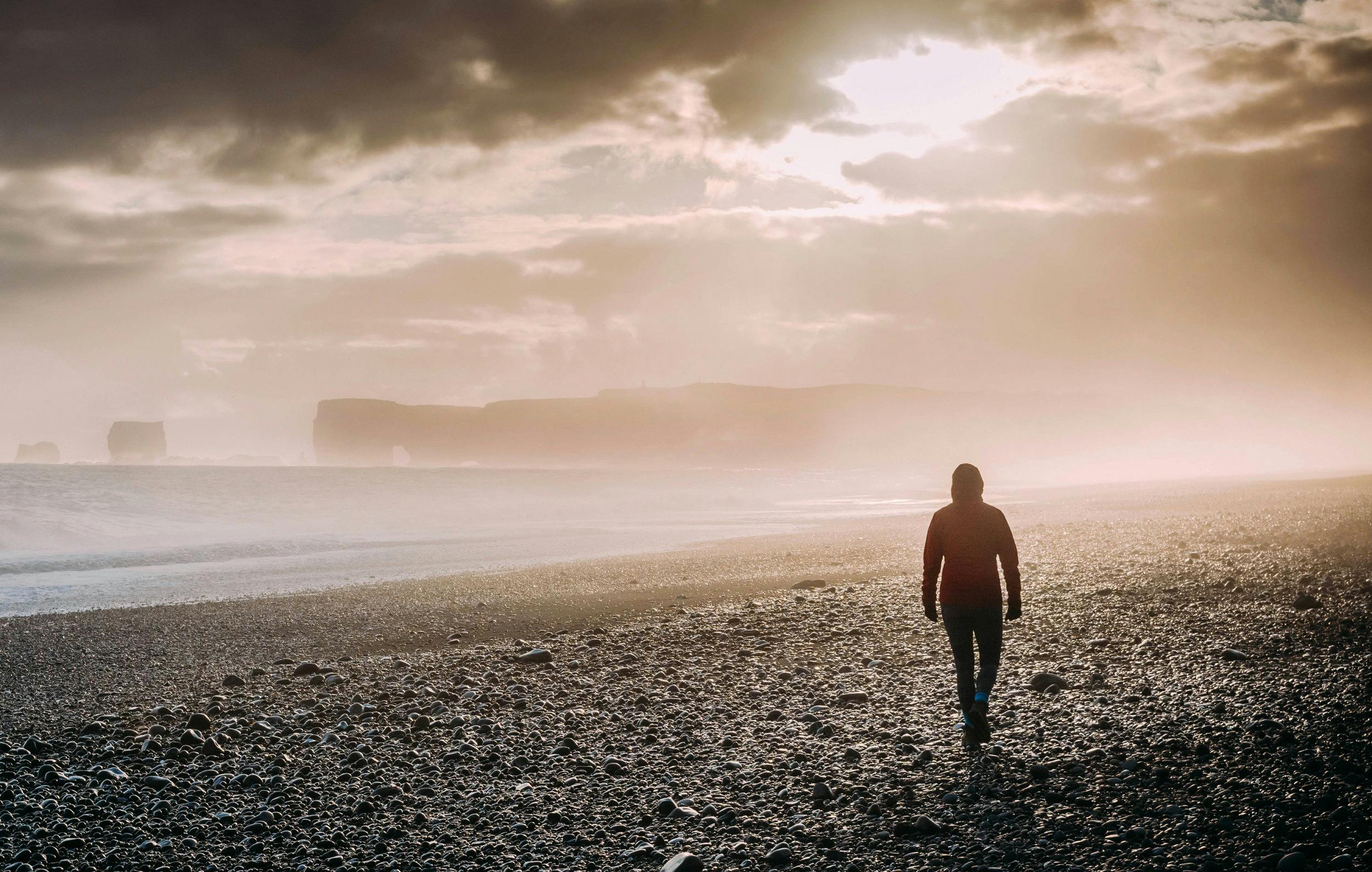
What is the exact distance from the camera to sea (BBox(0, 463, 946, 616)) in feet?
71.7

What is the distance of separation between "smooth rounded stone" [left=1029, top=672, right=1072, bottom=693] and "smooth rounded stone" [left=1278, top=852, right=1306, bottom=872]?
351 centimetres

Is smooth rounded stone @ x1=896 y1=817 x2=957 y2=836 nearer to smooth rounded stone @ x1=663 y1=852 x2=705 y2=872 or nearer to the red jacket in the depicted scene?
smooth rounded stone @ x1=663 y1=852 x2=705 y2=872

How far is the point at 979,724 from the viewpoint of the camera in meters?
6.70

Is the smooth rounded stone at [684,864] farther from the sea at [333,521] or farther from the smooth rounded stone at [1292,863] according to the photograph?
the sea at [333,521]

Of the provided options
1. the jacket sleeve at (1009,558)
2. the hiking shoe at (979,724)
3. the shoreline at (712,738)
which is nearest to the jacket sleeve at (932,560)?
the jacket sleeve at (1009,558)

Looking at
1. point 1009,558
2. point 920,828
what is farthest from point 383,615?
point 920,828

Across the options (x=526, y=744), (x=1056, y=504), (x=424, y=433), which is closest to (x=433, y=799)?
(x=526, y=744)

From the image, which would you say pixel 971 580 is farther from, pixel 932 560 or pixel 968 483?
pixel 968 483

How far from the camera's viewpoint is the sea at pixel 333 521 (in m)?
21.9

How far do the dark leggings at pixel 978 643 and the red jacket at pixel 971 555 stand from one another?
7 centimetres

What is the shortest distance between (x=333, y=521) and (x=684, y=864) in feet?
151

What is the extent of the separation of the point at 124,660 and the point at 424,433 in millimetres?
141862

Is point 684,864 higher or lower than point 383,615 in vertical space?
lower

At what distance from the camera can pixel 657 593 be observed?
1558 centimetres
